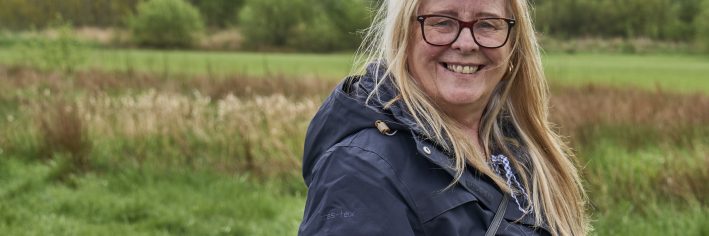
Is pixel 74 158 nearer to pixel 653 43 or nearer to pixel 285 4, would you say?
pixel 653 43

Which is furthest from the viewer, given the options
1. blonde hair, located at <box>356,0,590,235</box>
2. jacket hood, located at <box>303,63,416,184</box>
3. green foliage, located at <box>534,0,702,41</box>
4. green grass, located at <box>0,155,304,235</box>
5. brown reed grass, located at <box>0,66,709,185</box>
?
green foliage, located at <box>534,0,702,41</box>

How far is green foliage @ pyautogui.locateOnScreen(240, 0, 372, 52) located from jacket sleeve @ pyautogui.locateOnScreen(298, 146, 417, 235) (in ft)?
198

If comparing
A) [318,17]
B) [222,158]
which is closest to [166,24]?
[318,17]

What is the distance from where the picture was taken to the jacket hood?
5.20 feet

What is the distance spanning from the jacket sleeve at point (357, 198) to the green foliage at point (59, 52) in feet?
61.1

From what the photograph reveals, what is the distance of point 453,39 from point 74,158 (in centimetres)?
591

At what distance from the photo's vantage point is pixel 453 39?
180cm

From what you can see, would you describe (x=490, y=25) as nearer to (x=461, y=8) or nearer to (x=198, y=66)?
(x=461, y=8)

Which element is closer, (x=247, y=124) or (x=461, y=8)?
(x=461, y=8)

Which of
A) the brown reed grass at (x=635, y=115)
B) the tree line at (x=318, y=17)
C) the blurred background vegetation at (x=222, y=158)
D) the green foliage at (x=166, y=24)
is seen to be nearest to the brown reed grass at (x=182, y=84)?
the blurred background vegetation at (x=222, y=158)

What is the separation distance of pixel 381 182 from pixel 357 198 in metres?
0.06

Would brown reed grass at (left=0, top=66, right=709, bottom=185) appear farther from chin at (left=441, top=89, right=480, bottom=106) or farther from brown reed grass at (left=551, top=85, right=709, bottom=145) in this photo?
chin at (left=441, top=89, right=480, bottom=106)

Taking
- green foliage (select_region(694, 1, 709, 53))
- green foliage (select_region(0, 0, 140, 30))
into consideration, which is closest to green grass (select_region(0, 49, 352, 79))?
green foliage (select_region(0, 0, 140, 30))

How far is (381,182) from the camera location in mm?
1471
